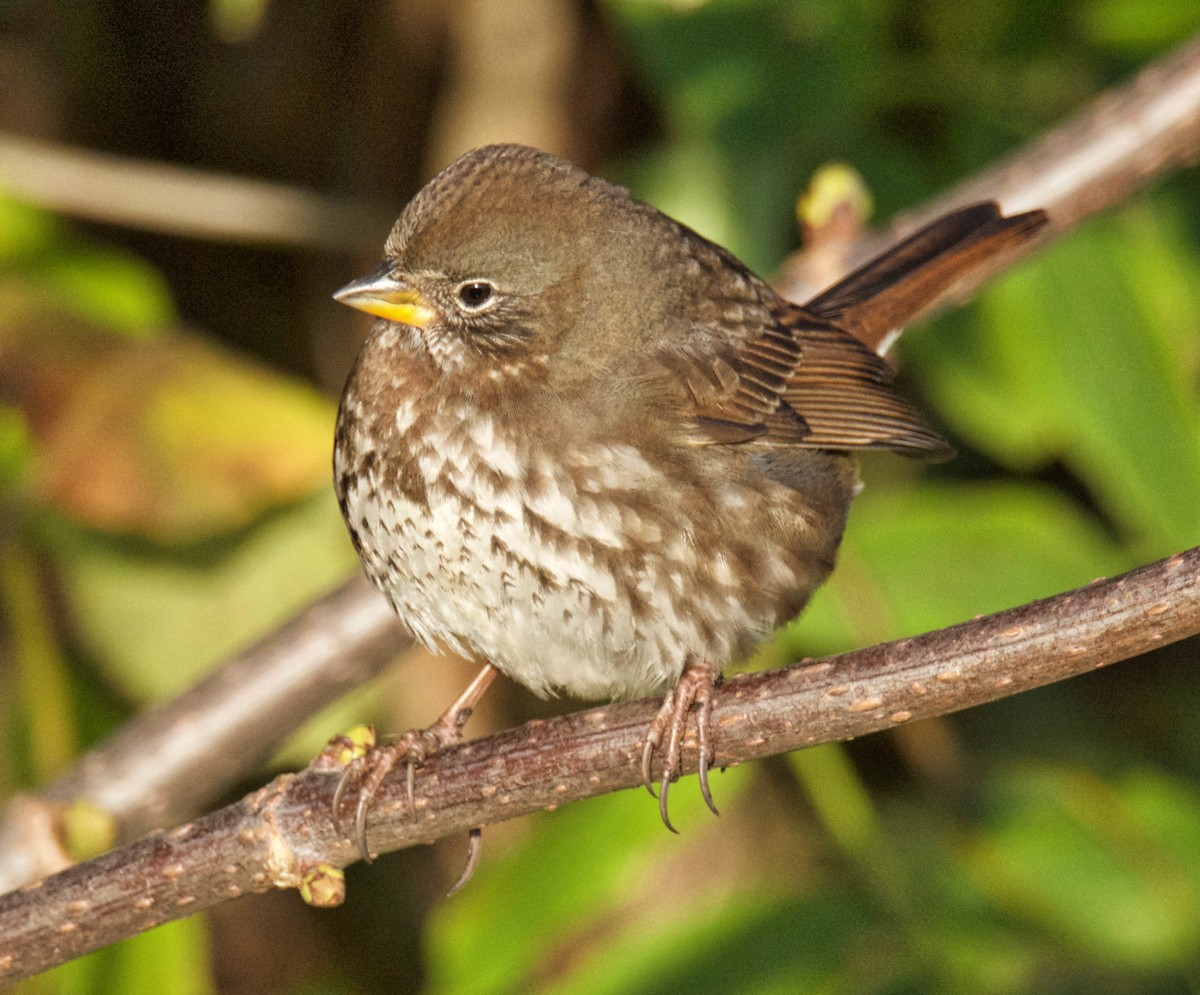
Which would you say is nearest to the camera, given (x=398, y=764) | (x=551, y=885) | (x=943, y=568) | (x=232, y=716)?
(x=398, y=764)

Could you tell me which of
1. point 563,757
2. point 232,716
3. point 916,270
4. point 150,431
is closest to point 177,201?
point 150,431

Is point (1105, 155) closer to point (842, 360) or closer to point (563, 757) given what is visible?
point (842, 360)

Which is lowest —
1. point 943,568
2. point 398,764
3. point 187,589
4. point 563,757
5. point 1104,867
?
point 1104,867

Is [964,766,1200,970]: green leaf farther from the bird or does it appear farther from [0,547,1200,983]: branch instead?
[0,547,1200,983]: branch

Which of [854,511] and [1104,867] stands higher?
[854,511]

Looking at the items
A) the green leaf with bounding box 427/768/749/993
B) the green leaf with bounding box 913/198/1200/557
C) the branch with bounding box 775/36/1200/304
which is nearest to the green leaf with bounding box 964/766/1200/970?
the green leaf with bounding box 913/198/1200/557

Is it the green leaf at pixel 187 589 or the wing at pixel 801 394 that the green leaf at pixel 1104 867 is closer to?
the wing at pixel 801 394
